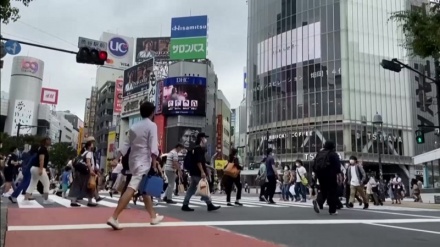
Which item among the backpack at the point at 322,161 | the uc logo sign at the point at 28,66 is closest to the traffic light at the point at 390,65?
the backpack at the point at 322,161

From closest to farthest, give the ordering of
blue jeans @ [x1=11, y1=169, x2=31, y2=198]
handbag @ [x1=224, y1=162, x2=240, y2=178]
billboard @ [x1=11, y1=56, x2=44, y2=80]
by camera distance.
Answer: blue jeans @ [x1=11, y1=169, x2=31, y2=198], handbag @ [x1=224, y1=162, x2=240, y2=178], billboard @ [x1=11, y1=56, x2=44, y2=80]

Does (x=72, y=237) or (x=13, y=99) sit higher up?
(x=13, y=99)

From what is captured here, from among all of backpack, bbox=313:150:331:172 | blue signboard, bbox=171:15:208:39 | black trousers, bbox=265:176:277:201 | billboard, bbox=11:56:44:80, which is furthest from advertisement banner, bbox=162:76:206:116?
billboard, bbox=11:56:44:80

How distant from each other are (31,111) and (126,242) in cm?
11305

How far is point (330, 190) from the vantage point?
27.6ft

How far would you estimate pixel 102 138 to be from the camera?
84250 mm

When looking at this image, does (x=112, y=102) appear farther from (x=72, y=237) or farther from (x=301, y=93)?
(x=72, y=237)

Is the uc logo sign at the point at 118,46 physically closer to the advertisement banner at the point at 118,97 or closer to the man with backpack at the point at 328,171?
the advertisement banner at the point at 118,97

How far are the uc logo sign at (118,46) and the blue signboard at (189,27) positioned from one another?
2141 cm

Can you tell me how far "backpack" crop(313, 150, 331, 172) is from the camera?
8453 millimetres

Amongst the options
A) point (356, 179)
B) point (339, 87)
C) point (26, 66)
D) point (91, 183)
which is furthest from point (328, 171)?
point (26, 66)

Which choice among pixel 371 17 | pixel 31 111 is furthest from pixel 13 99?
pixel 371 17

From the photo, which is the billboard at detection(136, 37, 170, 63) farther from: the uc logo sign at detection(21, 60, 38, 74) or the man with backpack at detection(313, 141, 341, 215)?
the man with backpack at detection(313, 141, 341, 215)

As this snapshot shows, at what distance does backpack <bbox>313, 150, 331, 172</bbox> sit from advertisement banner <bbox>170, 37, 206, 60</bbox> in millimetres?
60519
